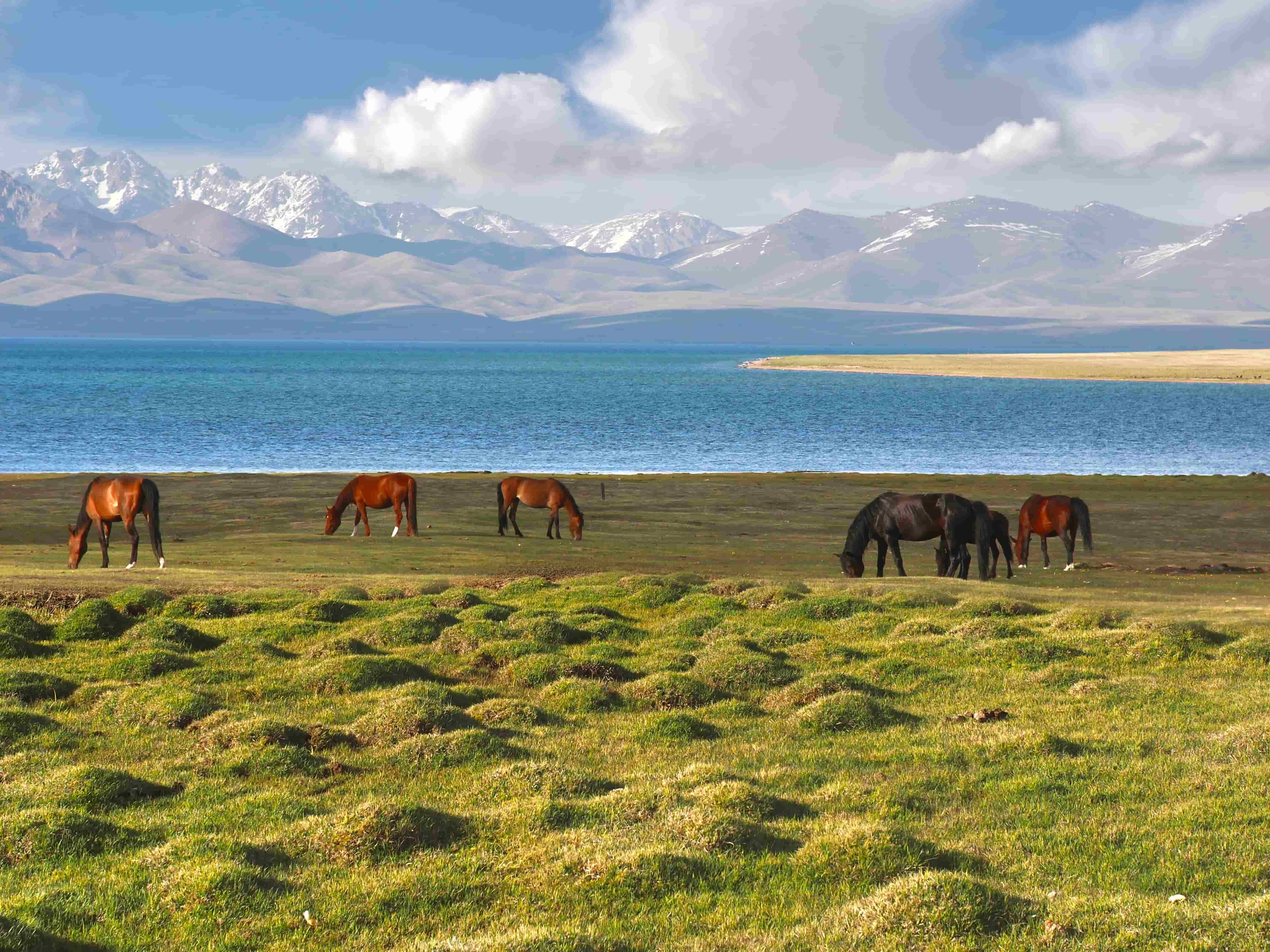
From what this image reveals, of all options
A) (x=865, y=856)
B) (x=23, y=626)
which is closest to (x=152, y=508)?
(x=23, y=626)

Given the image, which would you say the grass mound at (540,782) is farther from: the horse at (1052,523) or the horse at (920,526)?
the horse at (1052,523)

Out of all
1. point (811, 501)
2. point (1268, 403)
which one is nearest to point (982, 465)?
point (811, 501)

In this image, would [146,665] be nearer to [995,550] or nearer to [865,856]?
[865,856]

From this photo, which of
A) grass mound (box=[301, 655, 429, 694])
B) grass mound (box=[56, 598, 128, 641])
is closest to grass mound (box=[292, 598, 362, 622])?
grass mound (box=[56, 598, 128, 641])

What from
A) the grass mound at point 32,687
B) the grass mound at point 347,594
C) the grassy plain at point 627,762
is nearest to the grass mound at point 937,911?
the grassy plain at point 627,762

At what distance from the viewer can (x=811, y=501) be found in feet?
190

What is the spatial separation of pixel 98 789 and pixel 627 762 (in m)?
6.48

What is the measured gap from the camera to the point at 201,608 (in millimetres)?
25844

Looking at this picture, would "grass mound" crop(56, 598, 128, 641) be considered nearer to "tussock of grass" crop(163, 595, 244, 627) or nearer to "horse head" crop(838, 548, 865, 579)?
"tussock of grass" crop(163, 595, 244, 627)

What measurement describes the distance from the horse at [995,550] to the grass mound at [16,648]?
21.9m

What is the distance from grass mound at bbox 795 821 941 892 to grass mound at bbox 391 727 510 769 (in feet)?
16.5

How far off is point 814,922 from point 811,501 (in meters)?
46.8

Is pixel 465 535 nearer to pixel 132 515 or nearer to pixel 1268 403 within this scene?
pixel 132 515

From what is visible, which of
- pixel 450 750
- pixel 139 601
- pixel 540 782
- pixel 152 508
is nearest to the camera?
pixel 540 782
